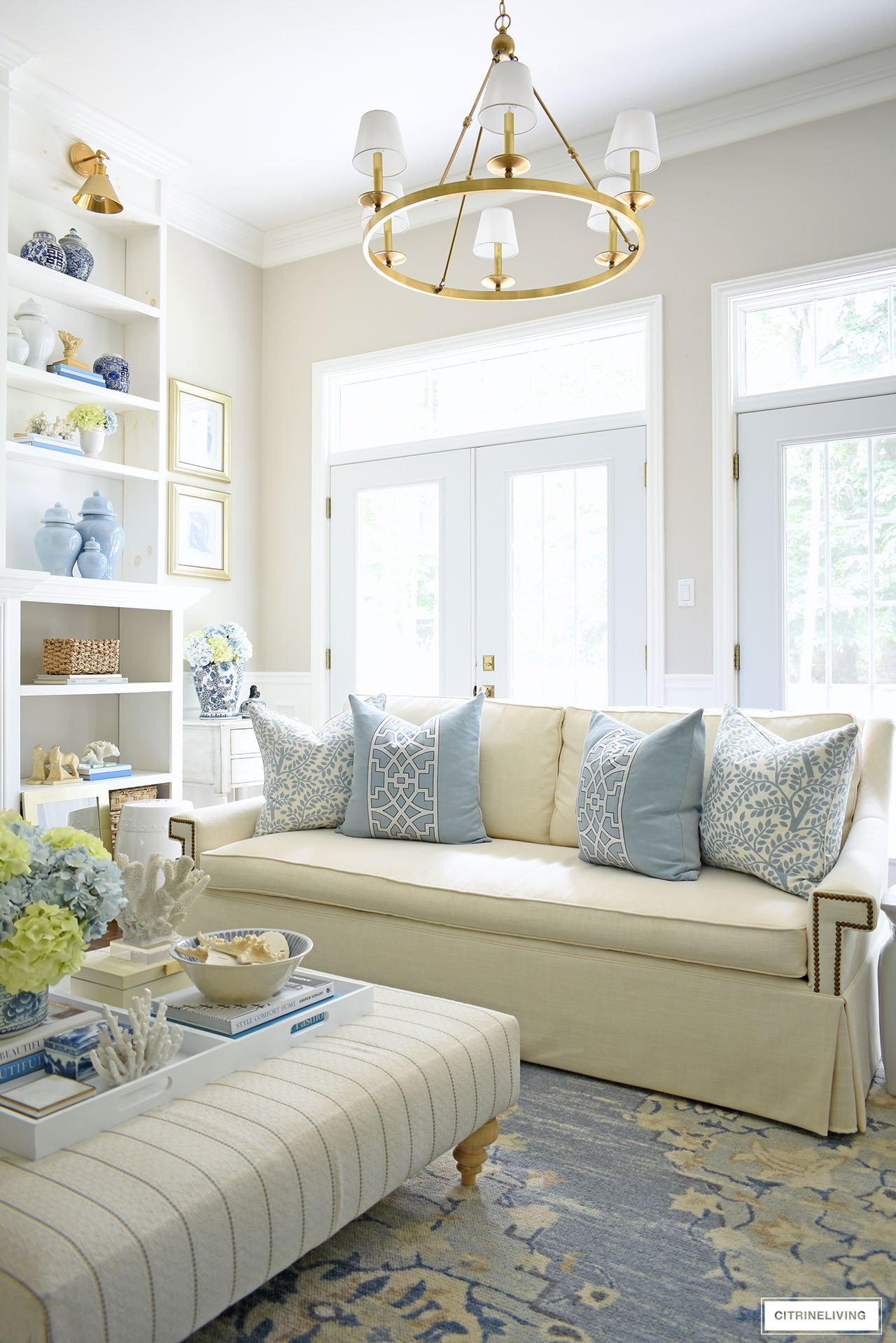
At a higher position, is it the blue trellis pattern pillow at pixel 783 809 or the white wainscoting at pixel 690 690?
the white wainscoting at pixel 690 690

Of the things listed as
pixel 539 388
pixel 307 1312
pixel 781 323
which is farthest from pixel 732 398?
pixel 307 1312

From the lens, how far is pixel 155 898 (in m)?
1.92

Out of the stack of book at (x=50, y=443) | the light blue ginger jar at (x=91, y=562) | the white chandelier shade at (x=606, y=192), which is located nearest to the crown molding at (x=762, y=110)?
the white chandelier shade at (x=606, y=192)

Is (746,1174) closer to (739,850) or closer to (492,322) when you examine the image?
(739,850)

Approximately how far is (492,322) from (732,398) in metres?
1.18

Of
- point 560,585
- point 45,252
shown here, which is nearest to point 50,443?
point 45,252

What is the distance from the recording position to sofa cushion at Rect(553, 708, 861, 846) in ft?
8.52

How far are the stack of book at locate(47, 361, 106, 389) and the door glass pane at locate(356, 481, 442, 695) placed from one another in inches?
53.7

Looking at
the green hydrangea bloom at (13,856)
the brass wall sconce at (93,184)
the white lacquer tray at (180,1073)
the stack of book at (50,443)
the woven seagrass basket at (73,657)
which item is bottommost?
the white lacquer tray at (180,1073)

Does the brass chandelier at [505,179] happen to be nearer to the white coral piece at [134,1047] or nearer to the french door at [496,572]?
the french door at [496,572]

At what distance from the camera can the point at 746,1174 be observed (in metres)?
1.87

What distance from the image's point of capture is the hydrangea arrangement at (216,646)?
4.37 metres

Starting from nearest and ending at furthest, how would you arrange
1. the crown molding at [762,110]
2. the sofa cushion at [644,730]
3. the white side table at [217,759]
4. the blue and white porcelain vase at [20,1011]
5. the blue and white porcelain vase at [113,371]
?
the blue and white porcelain vase at [20,1011] < the sofa cushion at [644,730] < the crown molding at [762,110] < the blue and white porcelain vase at [113,371] < the white side table at [217,759]

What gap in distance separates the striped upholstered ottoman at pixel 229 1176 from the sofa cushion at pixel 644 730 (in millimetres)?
1188
